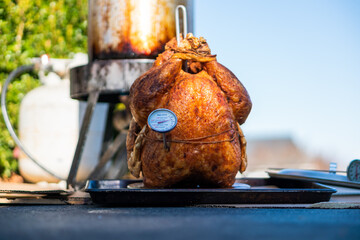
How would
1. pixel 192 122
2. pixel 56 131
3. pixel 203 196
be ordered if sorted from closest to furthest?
pixel 203 196, pixel 192 122, pixel 56 131

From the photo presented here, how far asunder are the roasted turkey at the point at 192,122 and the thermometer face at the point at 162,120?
84 millimetres

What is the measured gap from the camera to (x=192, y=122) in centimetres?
234

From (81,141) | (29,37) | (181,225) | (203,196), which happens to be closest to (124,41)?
(81,141)

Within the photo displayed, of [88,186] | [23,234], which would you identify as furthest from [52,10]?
[23,234]

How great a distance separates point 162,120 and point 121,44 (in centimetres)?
141

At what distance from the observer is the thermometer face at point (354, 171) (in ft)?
9.31

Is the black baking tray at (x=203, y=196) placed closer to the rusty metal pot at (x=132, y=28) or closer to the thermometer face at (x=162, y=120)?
the thermometer face at (x=162, y=120)

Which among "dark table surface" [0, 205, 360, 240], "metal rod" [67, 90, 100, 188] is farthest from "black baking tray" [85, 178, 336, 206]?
"metal rod" [67, 90, 100, 188]

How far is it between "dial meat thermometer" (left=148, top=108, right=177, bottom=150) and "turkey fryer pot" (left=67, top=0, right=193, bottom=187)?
3.98ft

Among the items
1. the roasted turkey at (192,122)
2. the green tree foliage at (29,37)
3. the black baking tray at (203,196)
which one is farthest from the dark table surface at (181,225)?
the green tree foliage at (29,37)

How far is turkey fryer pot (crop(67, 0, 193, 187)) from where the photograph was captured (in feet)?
11.4

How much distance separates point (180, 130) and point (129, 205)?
15.5 inches

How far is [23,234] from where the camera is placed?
4.57ft

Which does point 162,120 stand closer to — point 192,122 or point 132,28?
point 192,122
